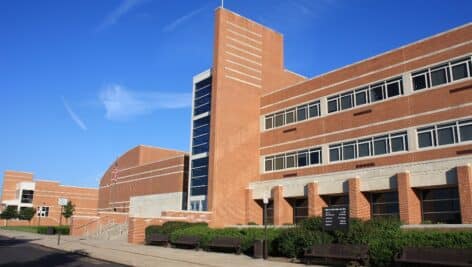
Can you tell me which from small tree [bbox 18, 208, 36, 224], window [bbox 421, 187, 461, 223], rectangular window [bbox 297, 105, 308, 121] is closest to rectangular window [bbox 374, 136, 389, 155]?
window [bbox 421, 187, 461, 223]

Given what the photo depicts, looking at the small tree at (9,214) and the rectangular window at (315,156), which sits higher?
the rectangular window at (315,156)

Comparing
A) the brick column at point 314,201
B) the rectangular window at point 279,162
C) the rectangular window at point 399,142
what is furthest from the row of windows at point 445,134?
the rectangular window at point 279,162

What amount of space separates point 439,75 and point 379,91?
457cm

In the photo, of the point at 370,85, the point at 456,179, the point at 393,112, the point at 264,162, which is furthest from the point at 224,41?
the point at 456,179

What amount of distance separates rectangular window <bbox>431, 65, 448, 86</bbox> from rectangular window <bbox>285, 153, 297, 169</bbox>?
13.2 meters

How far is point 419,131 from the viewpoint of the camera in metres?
29.7

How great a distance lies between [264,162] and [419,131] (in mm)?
15760

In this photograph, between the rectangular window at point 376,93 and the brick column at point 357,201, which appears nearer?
the brick column at point 357,201

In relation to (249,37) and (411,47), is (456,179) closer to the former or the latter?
(411,47)

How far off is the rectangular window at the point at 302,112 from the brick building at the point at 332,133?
0.11 metres

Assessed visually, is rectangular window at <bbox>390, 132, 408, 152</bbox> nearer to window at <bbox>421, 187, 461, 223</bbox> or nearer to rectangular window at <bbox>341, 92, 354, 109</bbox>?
window at <bbox>421, 187, 461, 223</bbox>

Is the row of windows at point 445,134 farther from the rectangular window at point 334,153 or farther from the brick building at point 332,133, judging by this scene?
the rectangular window at point 334,153

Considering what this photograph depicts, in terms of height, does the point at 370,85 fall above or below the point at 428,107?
above

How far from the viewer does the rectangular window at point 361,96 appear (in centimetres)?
3375
